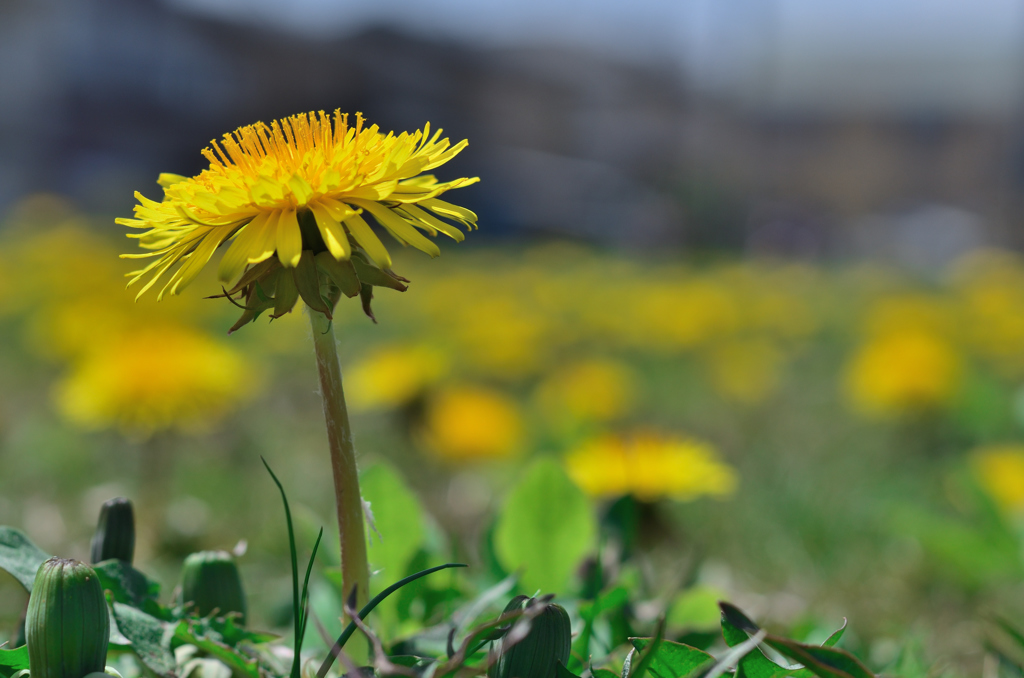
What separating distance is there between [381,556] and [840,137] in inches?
1198

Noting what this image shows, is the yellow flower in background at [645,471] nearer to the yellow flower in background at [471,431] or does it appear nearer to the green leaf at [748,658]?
the yellow flower in background at [471,431]

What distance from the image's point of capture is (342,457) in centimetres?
56

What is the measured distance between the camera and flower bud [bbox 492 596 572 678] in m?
0.52

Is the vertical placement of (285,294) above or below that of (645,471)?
above

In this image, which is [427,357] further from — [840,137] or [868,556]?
[840,137]

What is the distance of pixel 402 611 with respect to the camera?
791 millimetres

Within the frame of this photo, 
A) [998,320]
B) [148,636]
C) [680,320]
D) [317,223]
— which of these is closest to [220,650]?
[148,636]

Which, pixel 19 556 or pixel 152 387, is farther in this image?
pixel 152 387

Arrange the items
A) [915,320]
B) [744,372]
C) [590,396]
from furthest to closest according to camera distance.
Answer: [915,320], [744,372], [590,396]

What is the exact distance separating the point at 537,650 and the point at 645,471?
0.78 meters

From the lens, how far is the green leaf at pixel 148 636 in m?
0.61

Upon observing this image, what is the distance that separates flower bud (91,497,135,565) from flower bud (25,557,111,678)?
0.48 ft

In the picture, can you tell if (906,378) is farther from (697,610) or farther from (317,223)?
(317,223)

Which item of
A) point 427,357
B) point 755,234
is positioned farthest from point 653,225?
point 427,357
